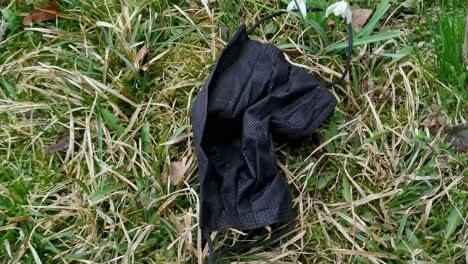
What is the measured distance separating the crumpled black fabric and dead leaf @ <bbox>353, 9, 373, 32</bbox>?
238mm

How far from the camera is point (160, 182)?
1714 mm

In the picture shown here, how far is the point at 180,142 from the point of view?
70.6 inches

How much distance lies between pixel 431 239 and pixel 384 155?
257 millimetres

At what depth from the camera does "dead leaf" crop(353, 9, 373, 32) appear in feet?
6.23

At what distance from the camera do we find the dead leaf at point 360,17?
190 centimetres

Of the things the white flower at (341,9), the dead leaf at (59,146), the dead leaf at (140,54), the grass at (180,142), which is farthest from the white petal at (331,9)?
the dead leaf at (59,146)

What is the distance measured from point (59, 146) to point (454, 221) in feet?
3.65

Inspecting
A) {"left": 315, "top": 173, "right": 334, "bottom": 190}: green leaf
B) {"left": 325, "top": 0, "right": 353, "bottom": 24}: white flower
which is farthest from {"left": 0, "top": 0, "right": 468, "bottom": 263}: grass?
{"left": 325, "top": 0, "right": 353, "bottom": 24}: white flower

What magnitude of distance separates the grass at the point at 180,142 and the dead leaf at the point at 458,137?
22 millimetres

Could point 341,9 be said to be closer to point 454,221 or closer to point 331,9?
point 331,9

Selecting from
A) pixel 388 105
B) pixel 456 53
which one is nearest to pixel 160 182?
pixel 388 105

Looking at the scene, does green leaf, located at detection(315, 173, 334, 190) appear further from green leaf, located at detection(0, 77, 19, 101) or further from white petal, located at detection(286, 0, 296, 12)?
green leaf, located at detection(0, 77, 19, 101)

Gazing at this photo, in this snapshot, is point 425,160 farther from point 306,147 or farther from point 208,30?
point 208,30

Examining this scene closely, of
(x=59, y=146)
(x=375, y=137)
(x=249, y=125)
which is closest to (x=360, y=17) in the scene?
(x=375, y=137)
